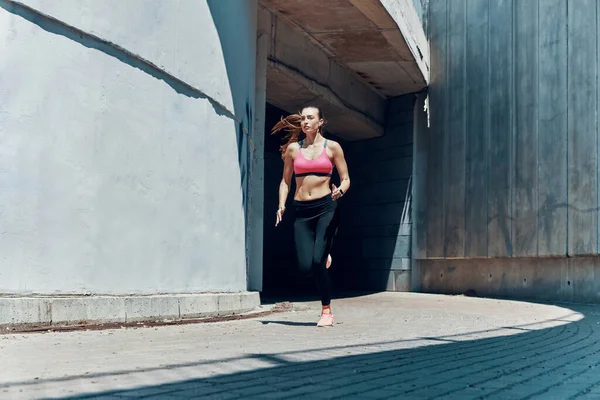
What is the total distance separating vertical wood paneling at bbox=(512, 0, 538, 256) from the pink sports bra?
7441 mm

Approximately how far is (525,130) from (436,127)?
2.40 m

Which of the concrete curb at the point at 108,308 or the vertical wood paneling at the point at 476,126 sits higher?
the vertical wood paneling at the point at 476,126

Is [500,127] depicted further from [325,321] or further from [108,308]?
[108,308]

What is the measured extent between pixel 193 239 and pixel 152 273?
0.84 meters

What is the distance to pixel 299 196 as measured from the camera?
732 centimetres

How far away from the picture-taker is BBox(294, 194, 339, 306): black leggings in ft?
23.3

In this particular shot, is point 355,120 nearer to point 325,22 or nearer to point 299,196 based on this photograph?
point 325,22

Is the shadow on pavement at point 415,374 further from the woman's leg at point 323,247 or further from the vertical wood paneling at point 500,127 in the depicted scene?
the vertical wood paneling at point 500,127

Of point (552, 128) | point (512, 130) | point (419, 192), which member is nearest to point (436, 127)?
point (419, 192)

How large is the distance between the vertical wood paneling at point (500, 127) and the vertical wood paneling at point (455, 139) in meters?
0.74

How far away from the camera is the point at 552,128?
43.9ft

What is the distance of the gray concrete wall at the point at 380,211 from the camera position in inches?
645

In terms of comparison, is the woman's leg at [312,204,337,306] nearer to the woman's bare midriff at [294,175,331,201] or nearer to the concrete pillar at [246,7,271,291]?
the woman's bare midriff at [294,175,331,201]

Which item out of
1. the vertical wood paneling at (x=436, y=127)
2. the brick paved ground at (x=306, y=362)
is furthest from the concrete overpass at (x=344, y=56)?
the brick paved ground at (x=306, y=362)
